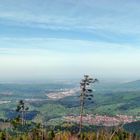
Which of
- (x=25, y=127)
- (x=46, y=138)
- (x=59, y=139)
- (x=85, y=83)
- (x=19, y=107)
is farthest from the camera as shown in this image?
(x=25, y=127)

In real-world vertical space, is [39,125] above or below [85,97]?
below

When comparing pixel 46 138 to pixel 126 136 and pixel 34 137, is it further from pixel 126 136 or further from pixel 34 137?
pixel 126 136

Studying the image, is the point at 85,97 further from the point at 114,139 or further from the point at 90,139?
the point at 114,139

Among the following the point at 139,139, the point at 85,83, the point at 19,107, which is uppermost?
the point at 85,83

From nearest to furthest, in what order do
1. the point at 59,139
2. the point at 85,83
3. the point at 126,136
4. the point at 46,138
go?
the point at 85,83
the point at 59,139
the point at 46,138
the point at 126,136

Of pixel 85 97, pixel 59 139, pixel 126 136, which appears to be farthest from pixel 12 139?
pixel 85 97

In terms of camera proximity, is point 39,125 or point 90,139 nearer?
point 90,139

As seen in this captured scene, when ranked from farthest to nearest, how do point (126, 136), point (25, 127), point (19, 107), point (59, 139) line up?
1. point (25, 127)
2. point (126, 136)
3. point (19, 107)
4. point (59, 139)

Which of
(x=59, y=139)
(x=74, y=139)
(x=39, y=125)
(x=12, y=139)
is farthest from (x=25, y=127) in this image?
(x=74, y=139)

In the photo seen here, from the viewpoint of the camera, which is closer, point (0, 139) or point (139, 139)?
point (0, 139)
